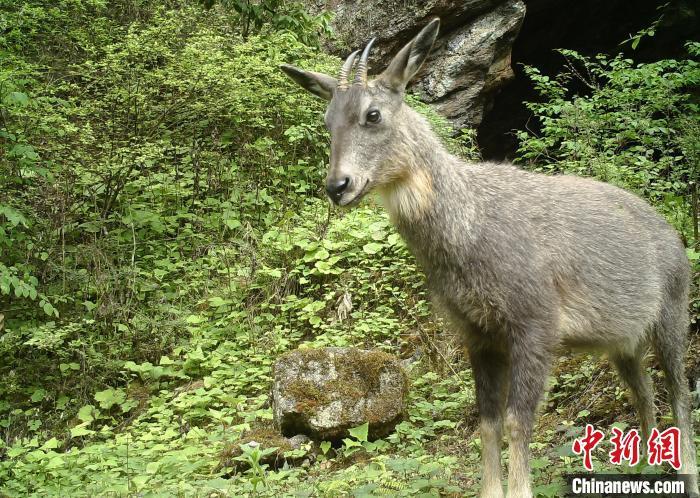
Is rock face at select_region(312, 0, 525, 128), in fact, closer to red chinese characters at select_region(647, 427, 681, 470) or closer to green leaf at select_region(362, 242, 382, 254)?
green leaf at select_region(362, 242, 382, 254)

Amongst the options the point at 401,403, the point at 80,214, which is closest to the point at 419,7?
the point at 80,214

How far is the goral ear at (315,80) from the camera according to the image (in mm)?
4672

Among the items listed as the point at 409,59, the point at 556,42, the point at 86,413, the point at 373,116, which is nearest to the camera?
the point at 373,116

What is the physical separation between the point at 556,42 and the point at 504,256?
11581 millimetres

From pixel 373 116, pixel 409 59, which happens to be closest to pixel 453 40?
pixel 409 59

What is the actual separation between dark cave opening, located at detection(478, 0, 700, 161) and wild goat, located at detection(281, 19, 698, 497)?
29.9 feet

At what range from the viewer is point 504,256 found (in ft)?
13.8

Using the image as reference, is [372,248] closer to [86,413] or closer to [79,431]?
[86,413]

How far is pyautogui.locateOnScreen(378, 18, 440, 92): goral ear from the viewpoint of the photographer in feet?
14.4

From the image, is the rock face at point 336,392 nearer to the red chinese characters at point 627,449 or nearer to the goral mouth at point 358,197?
the red chinese characters at point 627,449

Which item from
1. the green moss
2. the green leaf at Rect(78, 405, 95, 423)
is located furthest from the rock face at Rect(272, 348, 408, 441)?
the green leaf at Rect(78, 405, 95, 423)


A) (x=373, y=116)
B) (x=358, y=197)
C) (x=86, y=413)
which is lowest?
(x=86, y=413)

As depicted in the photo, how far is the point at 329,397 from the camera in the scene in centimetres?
598

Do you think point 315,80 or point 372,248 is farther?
point 372,248
